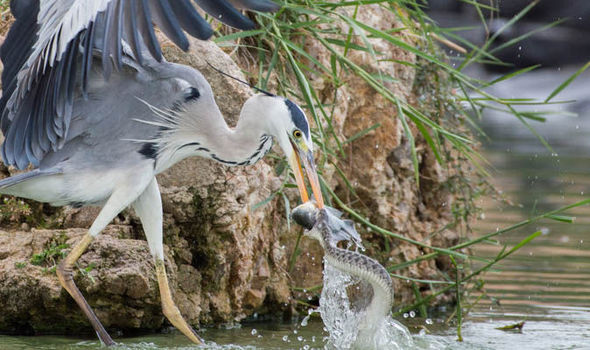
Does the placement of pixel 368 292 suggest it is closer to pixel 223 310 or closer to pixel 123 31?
pixel 223 310

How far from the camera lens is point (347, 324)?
14.9ft

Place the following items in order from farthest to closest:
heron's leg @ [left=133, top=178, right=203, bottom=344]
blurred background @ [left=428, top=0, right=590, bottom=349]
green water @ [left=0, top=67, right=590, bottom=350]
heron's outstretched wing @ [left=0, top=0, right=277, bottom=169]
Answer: blurred background @ [left=428, top=0, right=590, bottom=349] → green water @ [left=0, top=67, right=590, bottom=350] → heron's leg @ [left=133, top=178, right=203, bottom=344] → heron's outstretched wing @ [left=0, top=0, right=277, bottom=169]

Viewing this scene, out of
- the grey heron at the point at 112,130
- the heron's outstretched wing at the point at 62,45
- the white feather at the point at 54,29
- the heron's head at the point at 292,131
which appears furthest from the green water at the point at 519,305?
the white feather at the point at 54,29

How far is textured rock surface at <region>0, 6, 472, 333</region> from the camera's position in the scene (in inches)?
181

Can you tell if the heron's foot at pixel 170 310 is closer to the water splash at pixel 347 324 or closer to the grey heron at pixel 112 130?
the grey heron at pixel 112 130

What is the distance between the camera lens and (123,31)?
4121 mm

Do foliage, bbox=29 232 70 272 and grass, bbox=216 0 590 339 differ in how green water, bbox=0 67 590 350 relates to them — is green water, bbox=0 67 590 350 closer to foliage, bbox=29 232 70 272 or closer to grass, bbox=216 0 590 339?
grass, bbox=216 0 590 339

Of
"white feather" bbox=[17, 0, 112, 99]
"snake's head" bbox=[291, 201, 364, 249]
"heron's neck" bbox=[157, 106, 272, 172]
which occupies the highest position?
"white feather" bbox=[17, 0, 112, 99]

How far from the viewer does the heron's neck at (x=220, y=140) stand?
4637mm

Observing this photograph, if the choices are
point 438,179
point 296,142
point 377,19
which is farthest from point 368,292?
point 377,19

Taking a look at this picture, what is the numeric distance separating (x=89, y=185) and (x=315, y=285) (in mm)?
1743

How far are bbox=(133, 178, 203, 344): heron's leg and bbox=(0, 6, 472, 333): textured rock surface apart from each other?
0.32ft

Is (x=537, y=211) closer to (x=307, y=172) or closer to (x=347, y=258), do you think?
(x=307, y=172)

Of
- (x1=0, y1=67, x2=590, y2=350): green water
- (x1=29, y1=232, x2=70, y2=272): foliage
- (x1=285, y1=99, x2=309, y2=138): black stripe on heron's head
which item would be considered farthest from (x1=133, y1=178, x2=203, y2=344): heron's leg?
(x1=285, y1=99, x2=309, y2=138): black stripe on heron's head
